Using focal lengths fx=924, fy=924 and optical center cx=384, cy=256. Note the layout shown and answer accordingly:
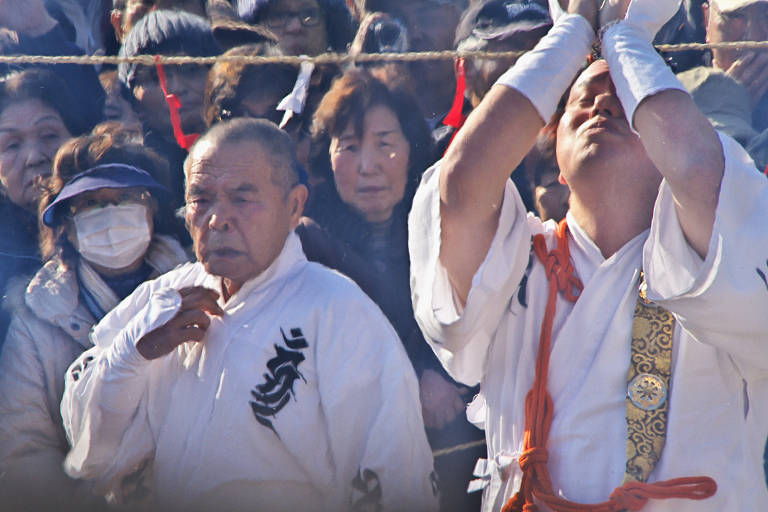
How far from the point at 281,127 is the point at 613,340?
1512 millimetres

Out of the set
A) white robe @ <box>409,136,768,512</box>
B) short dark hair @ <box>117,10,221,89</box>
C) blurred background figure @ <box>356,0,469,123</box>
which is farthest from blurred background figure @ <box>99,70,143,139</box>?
white robe @ <box>409,136,768,512</box>

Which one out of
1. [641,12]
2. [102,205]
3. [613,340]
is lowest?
[613,340]

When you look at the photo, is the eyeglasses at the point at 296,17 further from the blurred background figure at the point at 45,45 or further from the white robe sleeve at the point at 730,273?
the white robe sleeve at the point at 730,273

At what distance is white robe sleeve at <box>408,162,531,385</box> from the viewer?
2305mm

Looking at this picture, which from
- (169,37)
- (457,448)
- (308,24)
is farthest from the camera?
(308,24)

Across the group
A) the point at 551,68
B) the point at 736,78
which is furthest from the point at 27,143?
the point at 736,78

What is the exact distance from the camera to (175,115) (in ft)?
11.3

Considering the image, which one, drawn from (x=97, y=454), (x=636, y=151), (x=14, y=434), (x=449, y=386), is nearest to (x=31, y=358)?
(x=14, y=434)

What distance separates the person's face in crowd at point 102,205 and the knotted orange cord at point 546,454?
4.56 ft

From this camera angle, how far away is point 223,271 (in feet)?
9.14

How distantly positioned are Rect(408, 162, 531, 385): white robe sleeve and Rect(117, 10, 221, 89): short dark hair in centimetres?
166

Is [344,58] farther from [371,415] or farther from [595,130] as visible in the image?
[371,415]

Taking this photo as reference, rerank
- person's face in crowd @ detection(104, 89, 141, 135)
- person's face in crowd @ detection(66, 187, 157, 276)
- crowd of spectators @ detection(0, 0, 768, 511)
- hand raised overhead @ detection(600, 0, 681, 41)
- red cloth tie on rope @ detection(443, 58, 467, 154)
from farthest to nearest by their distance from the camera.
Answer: person's face in crowd @ detection(104, 89, 141, 135), red cloth tie on rope @ detection(443, 58, 467, 154), person's face in crowd @ detection(66, 187, 157, 276), crowd of spectators @ detection(0, 0, 768, 511), hand raised overhead @ detection(600, 0, 681, 41)

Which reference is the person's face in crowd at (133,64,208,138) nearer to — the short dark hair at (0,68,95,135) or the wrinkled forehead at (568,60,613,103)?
the short dark hair at (0,68,95,135)
